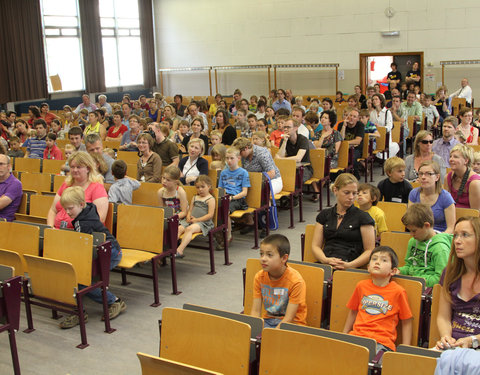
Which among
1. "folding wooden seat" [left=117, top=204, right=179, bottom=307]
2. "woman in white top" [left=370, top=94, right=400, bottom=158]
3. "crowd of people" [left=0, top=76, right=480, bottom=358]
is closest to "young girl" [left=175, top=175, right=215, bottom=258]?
"crowd of people" [left=0, top=76, right=480, bottom=358]

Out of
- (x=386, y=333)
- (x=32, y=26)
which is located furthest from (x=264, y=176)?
(x=32, y=26)

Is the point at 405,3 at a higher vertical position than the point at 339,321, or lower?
higher

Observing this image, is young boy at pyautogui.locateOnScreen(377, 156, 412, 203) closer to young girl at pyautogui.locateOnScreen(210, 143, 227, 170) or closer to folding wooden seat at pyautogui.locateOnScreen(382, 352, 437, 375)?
young girl at pyautogui.locateOnScreen(210, 143, 227, 170)

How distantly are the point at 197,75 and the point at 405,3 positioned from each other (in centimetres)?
740

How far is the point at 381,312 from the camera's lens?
316 centimetres

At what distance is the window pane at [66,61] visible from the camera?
16.1 metres

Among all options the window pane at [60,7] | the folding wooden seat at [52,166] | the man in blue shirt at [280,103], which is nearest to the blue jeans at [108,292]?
the folding wooden seat at [52,166]

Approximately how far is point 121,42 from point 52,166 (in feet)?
39.1

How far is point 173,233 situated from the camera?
16.2 feet

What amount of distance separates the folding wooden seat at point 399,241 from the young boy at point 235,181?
90.5 inches

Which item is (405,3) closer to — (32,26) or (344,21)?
(344,21)

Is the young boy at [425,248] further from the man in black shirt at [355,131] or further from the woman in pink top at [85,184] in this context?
the man in black shirt at [355,131]

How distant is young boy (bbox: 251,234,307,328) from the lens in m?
3.32

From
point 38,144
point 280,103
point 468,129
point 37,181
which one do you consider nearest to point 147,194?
point 37,181
